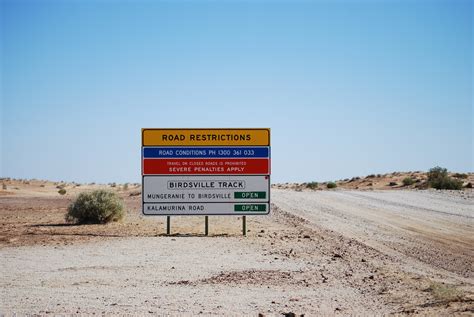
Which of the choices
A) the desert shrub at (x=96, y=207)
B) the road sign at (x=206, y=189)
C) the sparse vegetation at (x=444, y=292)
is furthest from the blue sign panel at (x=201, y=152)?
the sparse vegetation at (x=444, y=292)

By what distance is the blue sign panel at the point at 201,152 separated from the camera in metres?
21.2

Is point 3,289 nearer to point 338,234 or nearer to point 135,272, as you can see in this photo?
point 135,272

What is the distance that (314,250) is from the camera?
1645 centimetres

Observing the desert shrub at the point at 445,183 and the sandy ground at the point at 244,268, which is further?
the desert shrub at the point at 445,183

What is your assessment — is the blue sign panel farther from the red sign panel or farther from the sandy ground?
the sandy ground

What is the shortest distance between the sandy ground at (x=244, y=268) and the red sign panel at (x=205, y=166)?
2.19 meters

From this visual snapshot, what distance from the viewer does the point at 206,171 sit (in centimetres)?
2125

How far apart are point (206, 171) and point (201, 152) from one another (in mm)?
684

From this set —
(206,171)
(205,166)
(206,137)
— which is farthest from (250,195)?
(206,137)

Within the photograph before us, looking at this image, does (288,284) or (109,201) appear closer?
(288,284)

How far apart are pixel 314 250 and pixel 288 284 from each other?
502 centimetres

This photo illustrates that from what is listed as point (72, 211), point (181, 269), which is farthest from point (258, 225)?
point (181, 269)

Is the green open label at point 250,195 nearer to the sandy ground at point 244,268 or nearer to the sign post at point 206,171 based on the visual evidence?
the sign post at point 206,171

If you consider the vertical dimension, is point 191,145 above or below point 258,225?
above
